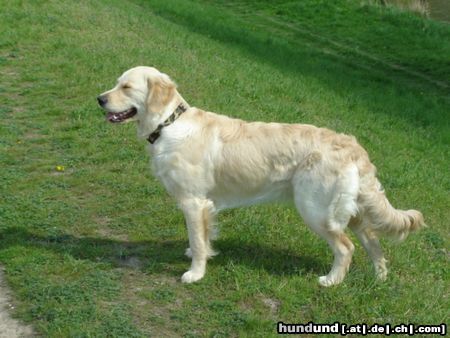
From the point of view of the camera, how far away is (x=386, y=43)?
864 inches

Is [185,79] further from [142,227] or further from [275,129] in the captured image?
[275,129]

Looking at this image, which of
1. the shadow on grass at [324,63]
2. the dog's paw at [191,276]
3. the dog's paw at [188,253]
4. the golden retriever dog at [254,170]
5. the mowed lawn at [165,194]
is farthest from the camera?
the shadow on grass at [324,63]

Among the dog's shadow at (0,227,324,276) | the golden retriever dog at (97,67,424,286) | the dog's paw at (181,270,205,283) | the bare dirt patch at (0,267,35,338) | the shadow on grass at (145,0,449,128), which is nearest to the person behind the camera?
the bare dirt patch at (0,267,35,338)

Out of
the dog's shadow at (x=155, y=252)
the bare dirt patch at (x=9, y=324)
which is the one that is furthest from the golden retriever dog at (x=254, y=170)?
the bare dirt patch at (x=9, y=324)

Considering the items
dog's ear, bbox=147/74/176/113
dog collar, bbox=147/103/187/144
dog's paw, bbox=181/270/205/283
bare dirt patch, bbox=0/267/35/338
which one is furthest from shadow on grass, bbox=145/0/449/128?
bare dirt patch, bbox=0/267/35/338

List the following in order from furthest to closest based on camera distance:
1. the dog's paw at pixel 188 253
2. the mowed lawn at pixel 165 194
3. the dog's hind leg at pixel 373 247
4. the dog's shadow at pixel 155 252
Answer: the dog's paw at pixel 188 253
the dog's shadow at pixel 155 252
the dog's hind leg at pixel 373 247
the mowed lawn at pixel 165 194

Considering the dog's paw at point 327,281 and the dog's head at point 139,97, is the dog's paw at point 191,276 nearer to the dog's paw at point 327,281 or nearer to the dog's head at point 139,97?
the dog's paw at point 327,281

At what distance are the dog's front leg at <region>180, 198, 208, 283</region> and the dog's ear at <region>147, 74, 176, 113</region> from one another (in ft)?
2.94

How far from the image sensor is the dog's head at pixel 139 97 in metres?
5.80

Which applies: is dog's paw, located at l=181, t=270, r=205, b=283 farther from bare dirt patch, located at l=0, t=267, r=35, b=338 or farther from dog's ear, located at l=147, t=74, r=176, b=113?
dog's ear, located at l=147, t=74, r=176, b=113

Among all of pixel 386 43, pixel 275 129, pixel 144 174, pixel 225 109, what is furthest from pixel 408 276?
pixel 386 43

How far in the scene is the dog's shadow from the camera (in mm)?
6027

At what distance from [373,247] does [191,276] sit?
1693 mm

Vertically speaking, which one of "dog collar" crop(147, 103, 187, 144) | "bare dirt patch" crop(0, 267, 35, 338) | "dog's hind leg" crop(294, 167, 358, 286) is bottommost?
"bare dirt patch" crop(0, 267, 35, 338)
